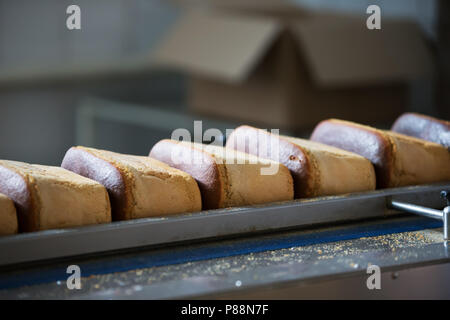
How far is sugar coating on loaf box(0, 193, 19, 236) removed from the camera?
1.08m

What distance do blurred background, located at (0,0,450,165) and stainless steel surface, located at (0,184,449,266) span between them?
1.44 meters

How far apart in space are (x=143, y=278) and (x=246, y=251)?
0.68 ft

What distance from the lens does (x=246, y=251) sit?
120cm

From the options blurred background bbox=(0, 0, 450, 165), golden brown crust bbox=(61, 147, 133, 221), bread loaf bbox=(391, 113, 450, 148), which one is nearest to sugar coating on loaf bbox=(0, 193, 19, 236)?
golden brown crust bbox=(61, 147, 133, 221)

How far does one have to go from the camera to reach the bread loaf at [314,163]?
1340 millimetres

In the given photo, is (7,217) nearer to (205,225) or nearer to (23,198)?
(23,198)

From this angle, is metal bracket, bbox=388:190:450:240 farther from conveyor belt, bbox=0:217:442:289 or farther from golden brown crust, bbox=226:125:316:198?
golden brown crust, bbox=226:125:316:198

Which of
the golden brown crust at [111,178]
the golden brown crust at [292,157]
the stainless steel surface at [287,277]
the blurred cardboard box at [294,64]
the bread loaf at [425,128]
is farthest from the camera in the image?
the blurred cardboard box at [294,64]

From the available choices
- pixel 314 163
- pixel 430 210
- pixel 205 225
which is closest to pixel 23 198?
pixel 205 225

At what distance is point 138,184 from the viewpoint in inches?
46.9

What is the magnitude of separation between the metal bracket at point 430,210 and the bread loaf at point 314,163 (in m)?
0.07

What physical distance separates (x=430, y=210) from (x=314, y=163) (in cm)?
23

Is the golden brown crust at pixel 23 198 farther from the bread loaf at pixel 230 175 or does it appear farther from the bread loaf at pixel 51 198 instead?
the bread loaf at pixel 230 175

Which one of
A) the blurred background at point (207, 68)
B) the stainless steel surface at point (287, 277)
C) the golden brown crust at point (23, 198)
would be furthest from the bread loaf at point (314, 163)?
the blurred background at point (207, 68)
